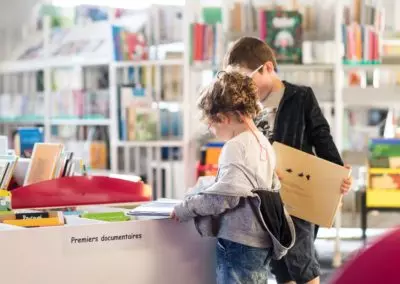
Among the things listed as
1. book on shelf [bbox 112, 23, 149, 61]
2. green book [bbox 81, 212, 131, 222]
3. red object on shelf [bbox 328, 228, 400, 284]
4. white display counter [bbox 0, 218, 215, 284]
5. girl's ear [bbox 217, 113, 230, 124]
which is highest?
book on shelf [bbox 112, 23, 149, 61]

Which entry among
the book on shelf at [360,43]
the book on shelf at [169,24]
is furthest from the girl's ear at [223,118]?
the book on shelf at [169,24]

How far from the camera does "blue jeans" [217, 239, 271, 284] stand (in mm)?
2398

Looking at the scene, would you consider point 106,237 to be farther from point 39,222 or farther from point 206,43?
point 206,43

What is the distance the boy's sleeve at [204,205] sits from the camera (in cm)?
238

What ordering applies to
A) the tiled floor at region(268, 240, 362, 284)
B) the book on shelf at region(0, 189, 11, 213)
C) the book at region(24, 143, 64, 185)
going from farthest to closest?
the tiled floor at region(268, 240, 362, 284)
the book at region(24, 143, 64, 185)
the book on shelf at region(0, 189, 11, 213)

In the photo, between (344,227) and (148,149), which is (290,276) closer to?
(148,149)

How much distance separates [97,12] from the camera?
8.10 m

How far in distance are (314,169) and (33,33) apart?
6.14 m

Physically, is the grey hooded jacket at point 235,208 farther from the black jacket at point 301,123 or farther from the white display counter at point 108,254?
the black jacket at point 301,123

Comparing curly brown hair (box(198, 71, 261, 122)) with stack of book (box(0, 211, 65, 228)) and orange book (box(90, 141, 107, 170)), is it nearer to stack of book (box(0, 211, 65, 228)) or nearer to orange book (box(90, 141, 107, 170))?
stack of book (box(0, 211, 65, 228))

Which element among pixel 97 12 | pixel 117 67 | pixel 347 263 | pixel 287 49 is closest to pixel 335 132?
pixel 287 49

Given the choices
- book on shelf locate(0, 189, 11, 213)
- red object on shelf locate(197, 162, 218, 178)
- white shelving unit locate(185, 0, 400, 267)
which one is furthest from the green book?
white shelving unit locate(185, 0, 400, 267)

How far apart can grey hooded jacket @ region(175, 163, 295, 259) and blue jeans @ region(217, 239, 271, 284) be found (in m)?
0.03

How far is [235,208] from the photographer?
94.5 inches
